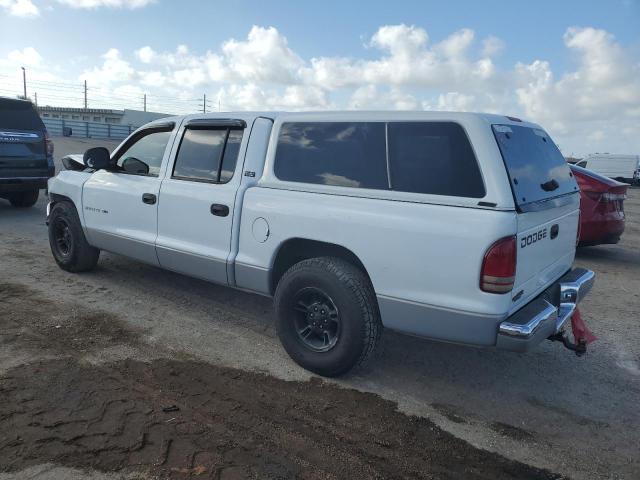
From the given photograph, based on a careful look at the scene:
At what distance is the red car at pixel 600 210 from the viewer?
741cm

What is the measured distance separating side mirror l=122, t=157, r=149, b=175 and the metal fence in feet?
136

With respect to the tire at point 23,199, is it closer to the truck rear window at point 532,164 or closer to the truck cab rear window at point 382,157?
the truck cab rear window at point 382,157

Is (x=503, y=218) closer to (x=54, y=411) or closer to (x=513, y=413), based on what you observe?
(x=513, y=413)

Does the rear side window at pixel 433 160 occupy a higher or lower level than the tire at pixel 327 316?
higher

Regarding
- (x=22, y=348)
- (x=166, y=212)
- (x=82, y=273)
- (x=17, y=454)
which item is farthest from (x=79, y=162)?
(x=17, y=454)

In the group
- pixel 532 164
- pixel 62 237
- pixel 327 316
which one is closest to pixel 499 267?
pixel 532 164

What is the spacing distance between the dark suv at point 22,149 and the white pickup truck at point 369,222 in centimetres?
522

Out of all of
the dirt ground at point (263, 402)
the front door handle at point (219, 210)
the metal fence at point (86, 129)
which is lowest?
the dirt ground at point (263, 402)

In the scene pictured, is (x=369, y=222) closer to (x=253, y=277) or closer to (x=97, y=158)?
(x=253, y=277)

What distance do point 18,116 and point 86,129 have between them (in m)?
38.5

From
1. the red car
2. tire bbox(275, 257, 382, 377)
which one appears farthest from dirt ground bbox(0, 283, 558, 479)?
the red car

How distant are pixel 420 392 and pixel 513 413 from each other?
0.62m

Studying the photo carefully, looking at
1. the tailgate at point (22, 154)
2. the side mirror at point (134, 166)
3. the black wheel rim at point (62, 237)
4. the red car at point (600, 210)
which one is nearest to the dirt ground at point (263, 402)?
the black wheel rim at point (62, 237)

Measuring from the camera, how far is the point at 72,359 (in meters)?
3.70
